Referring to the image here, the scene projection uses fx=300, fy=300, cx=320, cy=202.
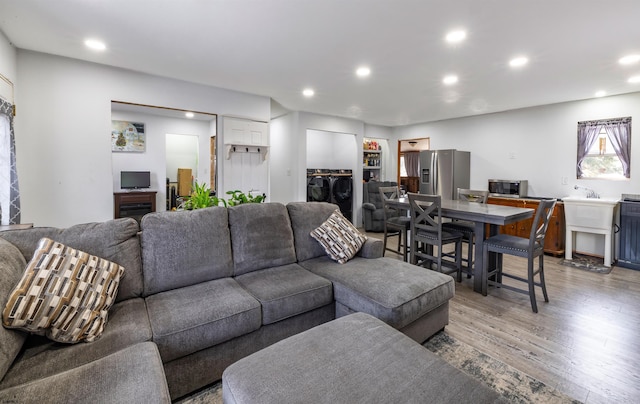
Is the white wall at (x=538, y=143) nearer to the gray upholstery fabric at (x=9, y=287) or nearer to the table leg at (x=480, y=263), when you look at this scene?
the table leg at (x=480, y=263)

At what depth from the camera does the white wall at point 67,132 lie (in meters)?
3.18

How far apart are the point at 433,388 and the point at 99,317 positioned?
1.58 meters

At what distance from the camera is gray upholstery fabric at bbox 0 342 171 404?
103 cm

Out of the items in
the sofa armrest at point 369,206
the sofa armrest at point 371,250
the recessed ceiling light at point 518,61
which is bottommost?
the sofa armrest at point 371,250

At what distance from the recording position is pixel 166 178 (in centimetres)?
611

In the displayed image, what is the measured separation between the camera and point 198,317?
1.63m

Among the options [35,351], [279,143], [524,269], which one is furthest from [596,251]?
[35,351]

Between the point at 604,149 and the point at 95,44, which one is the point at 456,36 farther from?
the point at 604,149

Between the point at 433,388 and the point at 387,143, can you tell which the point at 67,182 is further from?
the point at 387,143

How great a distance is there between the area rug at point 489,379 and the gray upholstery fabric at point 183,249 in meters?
0.71

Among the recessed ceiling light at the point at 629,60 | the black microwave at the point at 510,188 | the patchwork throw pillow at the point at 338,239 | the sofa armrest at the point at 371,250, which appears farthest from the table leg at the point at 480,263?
the black microwave at the point at 510,188

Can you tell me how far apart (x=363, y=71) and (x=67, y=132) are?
11.4 feet

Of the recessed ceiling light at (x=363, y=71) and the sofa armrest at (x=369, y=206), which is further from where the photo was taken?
the sofa armrest at (x=369, y=206)

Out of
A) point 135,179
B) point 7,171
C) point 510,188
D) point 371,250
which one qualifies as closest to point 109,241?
point 7,171
